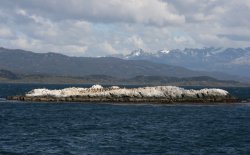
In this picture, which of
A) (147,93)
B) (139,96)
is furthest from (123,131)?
(147,93)

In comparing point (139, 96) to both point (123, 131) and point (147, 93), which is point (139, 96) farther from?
point (123, 131)

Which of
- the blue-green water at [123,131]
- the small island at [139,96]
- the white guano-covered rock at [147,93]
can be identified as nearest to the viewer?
the blue-green water at [123,131]

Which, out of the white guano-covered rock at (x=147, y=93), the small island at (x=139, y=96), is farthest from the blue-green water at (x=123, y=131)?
the white guano-covered rock at (x=147, y=93)

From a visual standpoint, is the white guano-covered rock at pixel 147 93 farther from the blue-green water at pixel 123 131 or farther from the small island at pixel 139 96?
the blue-green water at pixel 123 131

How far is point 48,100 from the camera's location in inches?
5581

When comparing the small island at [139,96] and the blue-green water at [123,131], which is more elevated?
the small island at [139,96]

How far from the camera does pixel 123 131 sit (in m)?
75.9

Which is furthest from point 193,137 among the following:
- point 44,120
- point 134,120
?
point 44,120

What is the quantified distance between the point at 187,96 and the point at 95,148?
8675 cm

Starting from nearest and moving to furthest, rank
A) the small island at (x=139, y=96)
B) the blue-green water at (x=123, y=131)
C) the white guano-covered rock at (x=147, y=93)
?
the blue-green water at (x=123, y=131)
the small island at (x=139, y=96)
the white guano-covered rock at (x=147, y=93)

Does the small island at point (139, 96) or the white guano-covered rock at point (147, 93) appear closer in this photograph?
the small island at point (139, 96)

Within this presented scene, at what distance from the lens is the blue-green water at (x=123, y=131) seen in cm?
6006

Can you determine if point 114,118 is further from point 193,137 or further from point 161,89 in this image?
point 161,89

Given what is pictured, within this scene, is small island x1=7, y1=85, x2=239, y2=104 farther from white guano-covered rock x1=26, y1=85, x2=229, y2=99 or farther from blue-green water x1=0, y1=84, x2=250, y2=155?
blue-green water x1=0, y1=84, x2=250, y2=155
